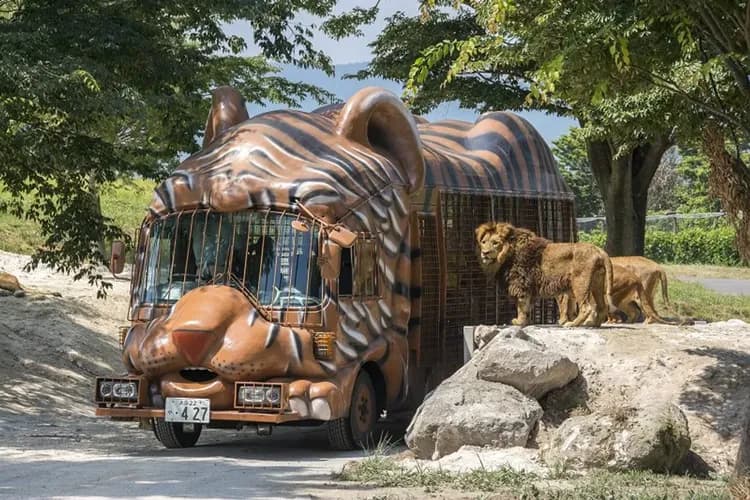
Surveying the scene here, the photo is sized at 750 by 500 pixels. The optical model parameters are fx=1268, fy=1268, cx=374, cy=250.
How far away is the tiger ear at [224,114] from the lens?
13.6 m

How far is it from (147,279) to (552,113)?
50.5ft

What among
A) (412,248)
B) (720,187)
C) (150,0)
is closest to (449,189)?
(412,248)

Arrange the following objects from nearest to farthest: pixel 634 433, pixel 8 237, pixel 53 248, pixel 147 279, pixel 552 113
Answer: pixel 634 433
pixel 147 279
pixel 53 248
pixel 552 113
pixel 8 237

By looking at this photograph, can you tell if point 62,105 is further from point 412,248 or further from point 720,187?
point 720,187

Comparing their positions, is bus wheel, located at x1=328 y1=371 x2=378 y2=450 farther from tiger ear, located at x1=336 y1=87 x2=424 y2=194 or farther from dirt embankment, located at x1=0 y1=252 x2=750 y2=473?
tiger ear, located at x1=336 y1=87 x2=424 y2=194

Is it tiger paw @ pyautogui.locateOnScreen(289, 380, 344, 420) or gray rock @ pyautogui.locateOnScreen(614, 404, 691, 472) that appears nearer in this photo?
gray rock @ pyautogui.locateOnScreen(614, 404, 691, 472)

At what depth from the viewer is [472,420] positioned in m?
11.3

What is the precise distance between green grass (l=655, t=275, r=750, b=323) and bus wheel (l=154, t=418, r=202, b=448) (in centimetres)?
1453

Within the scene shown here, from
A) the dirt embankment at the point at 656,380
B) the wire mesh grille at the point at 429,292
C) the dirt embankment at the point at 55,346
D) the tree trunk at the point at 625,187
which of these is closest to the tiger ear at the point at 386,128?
the wire mesh grille at the point at 429,292

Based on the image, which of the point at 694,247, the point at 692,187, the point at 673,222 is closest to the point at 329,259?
the point at 694,247

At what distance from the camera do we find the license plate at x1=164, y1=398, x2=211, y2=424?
11.3 metres

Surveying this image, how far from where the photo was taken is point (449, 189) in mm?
14258

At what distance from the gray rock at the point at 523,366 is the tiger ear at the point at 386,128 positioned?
7.32 feet

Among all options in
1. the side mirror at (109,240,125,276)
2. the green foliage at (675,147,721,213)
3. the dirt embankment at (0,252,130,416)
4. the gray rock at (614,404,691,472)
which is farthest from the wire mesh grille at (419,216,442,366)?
the green foliage at (675,147,721,213)
